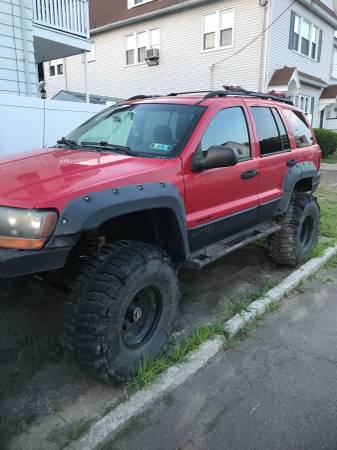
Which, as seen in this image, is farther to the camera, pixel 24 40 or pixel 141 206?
pixel 24 40

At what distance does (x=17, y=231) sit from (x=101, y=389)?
46.9 inches

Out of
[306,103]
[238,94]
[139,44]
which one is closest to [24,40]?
[238,94]

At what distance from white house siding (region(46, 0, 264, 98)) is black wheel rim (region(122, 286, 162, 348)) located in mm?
15433

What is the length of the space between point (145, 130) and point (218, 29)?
1561 centimetres

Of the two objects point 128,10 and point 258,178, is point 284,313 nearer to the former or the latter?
point 258,178

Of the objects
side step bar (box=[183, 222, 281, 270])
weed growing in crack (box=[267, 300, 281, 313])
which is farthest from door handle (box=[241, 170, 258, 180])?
weed growing in crack (box=[267, 300, 281, 313])

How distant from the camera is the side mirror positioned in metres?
3.03

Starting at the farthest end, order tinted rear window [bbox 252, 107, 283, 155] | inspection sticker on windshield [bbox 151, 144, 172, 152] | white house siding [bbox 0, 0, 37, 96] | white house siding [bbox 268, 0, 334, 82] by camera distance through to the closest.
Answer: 1. white house siding [bbox 268, 0, 334, 82]
2. white house siding [bbox 0, 0, 37, 96]
3. tinted rear window [bbox 252, 107, 283, 155]
4. inspection sticker on windshield [bbox 151, 144, 172, 152]

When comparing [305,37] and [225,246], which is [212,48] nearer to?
[305,37]

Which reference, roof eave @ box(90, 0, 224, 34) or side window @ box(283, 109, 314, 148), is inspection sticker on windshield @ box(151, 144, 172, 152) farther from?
roof eave @ box(90, 0, 224, 34)

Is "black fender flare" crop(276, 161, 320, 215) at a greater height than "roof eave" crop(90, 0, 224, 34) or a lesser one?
lesser

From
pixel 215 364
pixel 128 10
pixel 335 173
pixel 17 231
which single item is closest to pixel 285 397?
pixel 215 364

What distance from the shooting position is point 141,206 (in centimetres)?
262

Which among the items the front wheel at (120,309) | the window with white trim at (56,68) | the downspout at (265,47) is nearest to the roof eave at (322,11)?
the downspout at (265,47)
